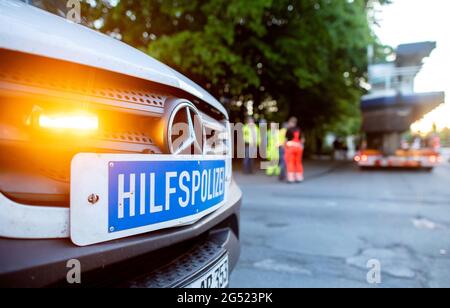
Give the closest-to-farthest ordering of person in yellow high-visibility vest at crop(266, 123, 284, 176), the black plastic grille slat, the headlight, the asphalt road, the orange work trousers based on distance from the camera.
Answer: the headlight
the black plastic grille slat
the asphalt road
the orange work trousers
person in yellow high-visibility vest at crop(266, 123, 284, 176)

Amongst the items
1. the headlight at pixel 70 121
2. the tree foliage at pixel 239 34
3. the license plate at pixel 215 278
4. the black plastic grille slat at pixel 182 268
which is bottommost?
the license plate at pixel 215 278

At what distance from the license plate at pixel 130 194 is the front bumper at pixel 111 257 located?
35mm

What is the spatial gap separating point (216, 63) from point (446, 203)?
21.4 feet

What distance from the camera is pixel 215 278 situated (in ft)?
5.29

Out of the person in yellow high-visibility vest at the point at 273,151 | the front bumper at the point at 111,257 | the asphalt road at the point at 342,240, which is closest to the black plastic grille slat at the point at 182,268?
the front bumper at the point at 111,257

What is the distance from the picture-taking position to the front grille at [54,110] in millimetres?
1032

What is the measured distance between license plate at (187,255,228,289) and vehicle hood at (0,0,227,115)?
30.2 inches

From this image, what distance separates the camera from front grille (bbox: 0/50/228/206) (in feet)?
3.39

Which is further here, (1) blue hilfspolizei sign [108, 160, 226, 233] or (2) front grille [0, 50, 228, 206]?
(1) blue hilfspolizei sign [108, 160, 226, 233]

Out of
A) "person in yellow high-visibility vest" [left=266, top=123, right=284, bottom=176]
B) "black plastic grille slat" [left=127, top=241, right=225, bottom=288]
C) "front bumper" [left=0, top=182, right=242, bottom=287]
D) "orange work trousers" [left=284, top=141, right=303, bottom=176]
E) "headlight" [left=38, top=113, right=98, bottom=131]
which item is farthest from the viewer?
"person in yellow high-visibility vest" [left=266, top=123, right=284, bottom=176]

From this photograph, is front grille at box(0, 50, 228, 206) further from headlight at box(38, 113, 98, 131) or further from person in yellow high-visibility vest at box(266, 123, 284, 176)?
person in yellow high-visibility vest at box(266, 123, 284, 176)

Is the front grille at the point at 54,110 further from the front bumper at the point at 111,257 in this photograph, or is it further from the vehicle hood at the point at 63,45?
the front bumper at the point at 111,257

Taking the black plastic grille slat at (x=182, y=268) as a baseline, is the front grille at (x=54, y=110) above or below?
above

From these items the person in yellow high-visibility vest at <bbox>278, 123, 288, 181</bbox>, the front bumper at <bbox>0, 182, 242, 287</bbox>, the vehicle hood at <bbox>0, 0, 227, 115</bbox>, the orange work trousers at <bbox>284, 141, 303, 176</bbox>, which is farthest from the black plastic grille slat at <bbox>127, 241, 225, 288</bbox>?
the person in yellow high-visibility vest at <bbox>278, 123, 288, 181</bbox>
